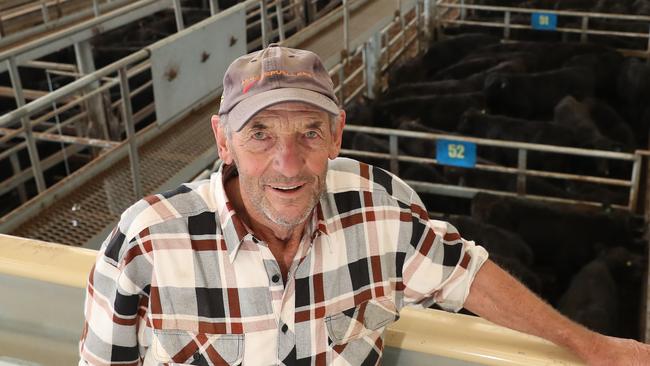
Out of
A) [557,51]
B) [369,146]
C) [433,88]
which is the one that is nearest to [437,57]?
[433,88]

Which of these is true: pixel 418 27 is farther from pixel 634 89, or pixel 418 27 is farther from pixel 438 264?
pixel 438 264

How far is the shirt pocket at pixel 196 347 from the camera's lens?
170 centimetres

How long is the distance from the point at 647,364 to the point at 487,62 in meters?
7.74

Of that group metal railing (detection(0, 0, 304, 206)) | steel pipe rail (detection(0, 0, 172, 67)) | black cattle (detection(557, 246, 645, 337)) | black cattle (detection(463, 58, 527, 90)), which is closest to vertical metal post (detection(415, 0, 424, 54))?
black cattle (detection(463, 58, 527, 90))

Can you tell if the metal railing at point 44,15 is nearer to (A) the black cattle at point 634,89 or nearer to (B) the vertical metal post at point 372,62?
(B) the vertical metal post at point 372,62

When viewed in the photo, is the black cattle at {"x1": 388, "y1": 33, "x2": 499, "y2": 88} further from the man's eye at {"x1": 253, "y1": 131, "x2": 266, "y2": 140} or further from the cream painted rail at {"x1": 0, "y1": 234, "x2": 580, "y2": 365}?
the man's eye at {"x1": 253, "y1": 131, "x2": 266, "y2": 140}

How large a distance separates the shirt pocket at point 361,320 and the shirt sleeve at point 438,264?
0.32 ft

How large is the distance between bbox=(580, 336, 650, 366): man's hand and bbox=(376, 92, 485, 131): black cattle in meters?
5.98

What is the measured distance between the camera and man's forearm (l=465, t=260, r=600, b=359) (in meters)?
1.80

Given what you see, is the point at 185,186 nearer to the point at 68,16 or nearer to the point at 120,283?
the point at 120,283

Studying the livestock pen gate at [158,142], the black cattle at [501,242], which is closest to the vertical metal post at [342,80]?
the livestock pen gate at [158,142]

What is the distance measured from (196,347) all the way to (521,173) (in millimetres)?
4203

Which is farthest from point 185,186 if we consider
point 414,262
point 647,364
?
point 647,364

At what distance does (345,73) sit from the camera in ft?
26.4
